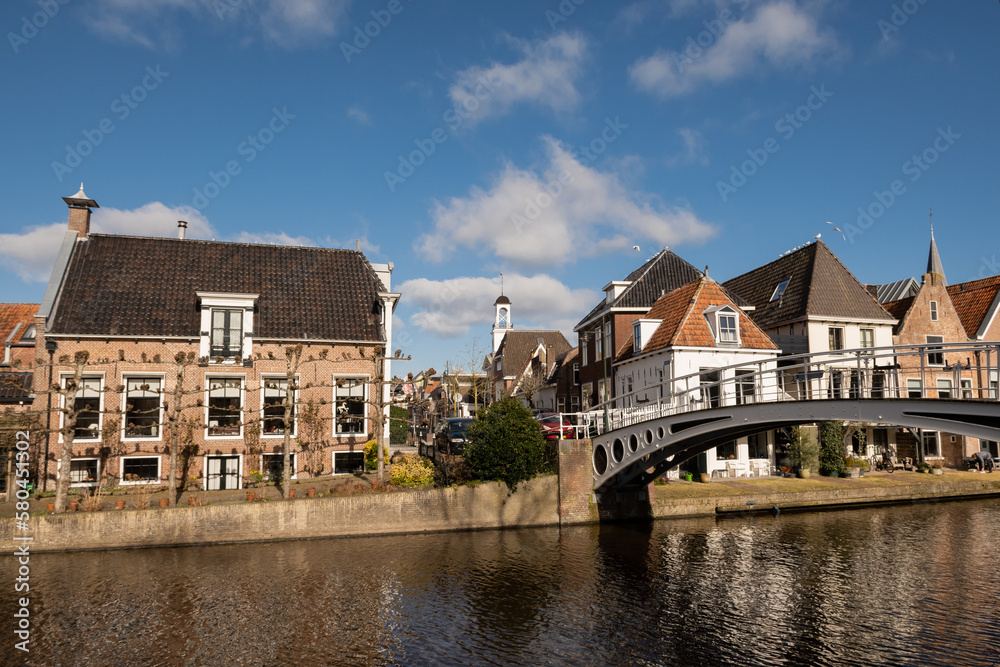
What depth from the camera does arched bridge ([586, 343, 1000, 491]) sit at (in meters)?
14.6

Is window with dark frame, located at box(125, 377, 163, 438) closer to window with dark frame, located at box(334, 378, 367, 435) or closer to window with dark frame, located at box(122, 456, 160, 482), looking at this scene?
window with dark frame, located at box(122, 456, 160, 482)

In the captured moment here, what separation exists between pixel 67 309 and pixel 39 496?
299 inches

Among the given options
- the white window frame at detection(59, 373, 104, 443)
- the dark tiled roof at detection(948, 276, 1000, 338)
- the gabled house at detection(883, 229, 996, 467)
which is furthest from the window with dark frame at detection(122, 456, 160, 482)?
the dark tiled roof at detection(948, 276, 1000, 338)

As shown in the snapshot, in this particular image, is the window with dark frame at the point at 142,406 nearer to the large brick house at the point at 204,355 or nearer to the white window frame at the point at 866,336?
the large brick house at the point at 204,355

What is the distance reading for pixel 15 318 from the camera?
32844mm

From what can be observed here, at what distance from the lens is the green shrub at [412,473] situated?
24172 millimetres

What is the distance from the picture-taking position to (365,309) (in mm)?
29531

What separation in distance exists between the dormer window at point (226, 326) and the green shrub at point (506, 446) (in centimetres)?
1090

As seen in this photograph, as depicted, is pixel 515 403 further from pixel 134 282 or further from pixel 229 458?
pixel 134 282

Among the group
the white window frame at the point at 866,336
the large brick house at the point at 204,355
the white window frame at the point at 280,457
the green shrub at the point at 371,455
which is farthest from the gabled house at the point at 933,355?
the white window frame at the point at 280,457

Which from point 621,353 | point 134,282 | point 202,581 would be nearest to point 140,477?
point 134,282

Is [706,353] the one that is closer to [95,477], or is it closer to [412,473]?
[412,473]

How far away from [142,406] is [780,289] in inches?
1388

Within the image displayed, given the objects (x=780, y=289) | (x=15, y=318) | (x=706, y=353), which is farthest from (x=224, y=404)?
(x=780, y=289)
